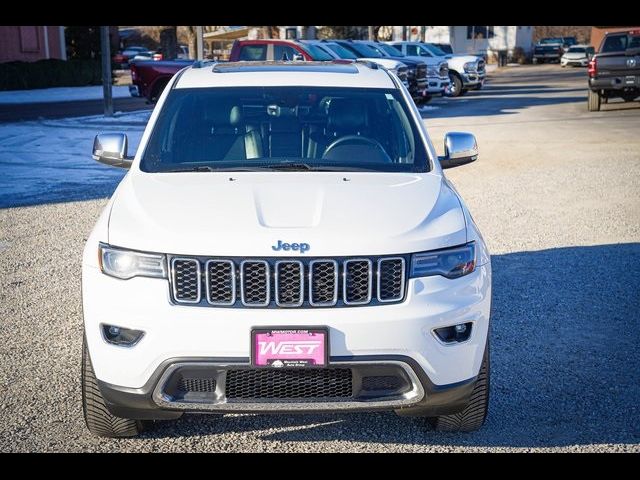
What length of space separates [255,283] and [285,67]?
2632 mm

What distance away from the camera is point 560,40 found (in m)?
71.2

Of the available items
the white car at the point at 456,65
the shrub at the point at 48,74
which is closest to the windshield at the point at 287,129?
the white car at the point at 456,65

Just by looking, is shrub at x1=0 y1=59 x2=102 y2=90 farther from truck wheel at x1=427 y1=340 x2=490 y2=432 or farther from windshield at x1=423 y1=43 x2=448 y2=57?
truck wheel at x1=427 y1=340 x2=490 y2=432

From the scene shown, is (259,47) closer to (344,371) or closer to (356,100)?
(356,100)

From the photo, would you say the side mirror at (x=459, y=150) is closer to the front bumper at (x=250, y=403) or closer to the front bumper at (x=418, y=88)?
the front bumper at (x=250, y=403)

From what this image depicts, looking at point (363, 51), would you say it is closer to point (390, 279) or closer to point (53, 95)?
point (53, 95)

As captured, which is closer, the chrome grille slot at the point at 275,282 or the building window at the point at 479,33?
the chrome grille slot at the point at 275,282

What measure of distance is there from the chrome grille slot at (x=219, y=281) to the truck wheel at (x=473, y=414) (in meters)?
1.22

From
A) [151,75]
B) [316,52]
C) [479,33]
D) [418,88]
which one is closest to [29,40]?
[151,75]

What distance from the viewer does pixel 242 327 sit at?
379 centimetres

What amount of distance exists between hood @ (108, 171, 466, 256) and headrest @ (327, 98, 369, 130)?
0.74 m

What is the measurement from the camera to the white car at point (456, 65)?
1331 inches

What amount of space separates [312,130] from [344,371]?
203 cm

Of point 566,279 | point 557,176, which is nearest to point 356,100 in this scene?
point 566,279
